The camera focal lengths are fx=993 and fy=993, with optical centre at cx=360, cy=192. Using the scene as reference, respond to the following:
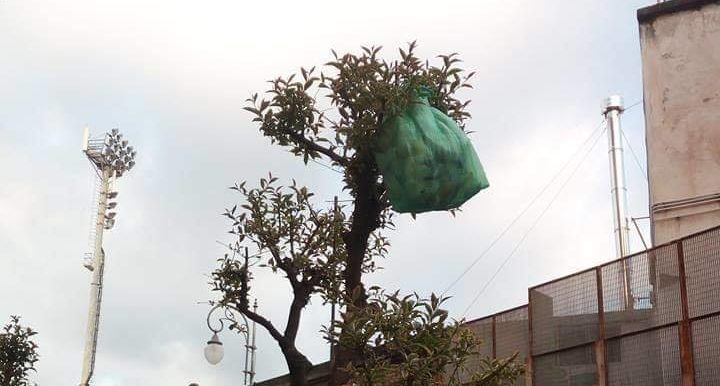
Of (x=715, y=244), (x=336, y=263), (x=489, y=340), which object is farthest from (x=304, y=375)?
(x=489, y=340)

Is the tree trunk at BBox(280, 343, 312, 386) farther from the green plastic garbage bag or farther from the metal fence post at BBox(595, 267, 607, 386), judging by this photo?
the metal fence post at BBox(595, 267, 607, 386)

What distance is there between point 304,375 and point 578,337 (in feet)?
24.6

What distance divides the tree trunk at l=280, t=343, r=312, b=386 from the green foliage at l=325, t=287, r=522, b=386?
619mm

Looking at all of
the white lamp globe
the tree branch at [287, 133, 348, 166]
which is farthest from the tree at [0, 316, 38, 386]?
the tree branch at [287, 133, 348, 166]

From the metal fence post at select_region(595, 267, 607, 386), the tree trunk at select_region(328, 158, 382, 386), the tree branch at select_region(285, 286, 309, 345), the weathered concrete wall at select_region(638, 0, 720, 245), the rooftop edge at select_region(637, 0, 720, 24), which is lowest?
the tree branch at select_region(285, 286, 309, 345)

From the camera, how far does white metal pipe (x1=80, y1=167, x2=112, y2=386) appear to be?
172 feet

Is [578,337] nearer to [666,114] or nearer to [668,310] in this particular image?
[668,310]

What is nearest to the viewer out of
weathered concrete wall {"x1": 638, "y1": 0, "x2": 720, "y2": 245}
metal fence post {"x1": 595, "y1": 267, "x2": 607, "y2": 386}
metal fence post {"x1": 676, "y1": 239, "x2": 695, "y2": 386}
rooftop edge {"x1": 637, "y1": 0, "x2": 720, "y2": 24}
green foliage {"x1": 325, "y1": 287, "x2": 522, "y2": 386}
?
green foliage {"x1": 325, "y1": 287, "x2": 522, "y2": 386}

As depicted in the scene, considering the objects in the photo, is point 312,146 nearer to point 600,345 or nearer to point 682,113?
point 600,345

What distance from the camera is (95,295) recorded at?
175 feet

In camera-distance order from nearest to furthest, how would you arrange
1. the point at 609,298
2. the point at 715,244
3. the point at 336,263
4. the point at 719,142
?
1. the point at 336,263
2. the point at 715,244
3. the point at 609,298
4. the point at 719,142

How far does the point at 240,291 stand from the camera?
741cm

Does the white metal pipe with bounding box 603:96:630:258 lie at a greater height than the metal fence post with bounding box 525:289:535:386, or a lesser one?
greater

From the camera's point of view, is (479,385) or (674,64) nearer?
(479,385)
